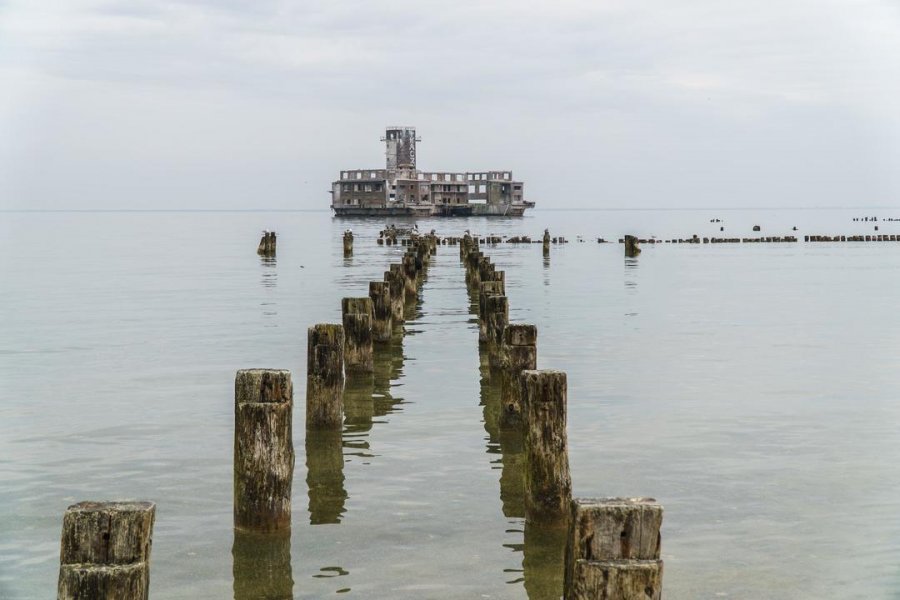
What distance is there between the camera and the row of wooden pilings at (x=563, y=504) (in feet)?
19.1

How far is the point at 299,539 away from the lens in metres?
9.64

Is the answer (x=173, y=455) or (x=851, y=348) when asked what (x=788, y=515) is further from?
(x=851, y=348)

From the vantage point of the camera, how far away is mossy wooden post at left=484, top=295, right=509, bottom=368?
1780 centimetres

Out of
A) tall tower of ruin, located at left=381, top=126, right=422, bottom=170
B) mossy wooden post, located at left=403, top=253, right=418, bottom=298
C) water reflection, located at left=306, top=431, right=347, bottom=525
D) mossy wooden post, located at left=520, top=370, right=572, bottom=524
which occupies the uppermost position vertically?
tall tower of ruin, located at left=381, top=126, right=422, bottom=170

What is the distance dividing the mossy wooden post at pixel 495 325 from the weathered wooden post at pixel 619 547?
1151 centimetres

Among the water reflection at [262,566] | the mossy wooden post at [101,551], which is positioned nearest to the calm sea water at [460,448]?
the water reflection at [262,566]

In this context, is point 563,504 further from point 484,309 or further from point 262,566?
point 484,309

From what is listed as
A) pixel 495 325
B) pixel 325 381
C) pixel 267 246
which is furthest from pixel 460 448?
pixel 267 246

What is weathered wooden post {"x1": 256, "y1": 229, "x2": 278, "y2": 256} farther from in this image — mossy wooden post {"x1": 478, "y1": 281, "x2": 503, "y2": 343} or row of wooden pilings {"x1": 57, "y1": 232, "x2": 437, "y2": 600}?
row of wooden pilings {"x1": 57, "y1": 232, "x2": 437, "y2": 600}

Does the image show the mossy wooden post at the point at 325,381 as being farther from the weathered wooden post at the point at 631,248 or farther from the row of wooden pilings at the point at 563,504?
the weathered wooden post at the point at 631,248

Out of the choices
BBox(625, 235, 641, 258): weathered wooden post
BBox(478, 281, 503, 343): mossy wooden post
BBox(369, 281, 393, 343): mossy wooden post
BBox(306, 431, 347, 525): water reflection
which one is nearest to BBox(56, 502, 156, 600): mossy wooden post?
BBox(306, 431, 347, 525): water reflection

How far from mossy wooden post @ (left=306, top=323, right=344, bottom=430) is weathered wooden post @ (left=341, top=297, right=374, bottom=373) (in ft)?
12.9

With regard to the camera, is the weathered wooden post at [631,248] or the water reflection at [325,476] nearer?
the water reflection at [325,476]

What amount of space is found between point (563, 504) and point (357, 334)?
28.1 feet
